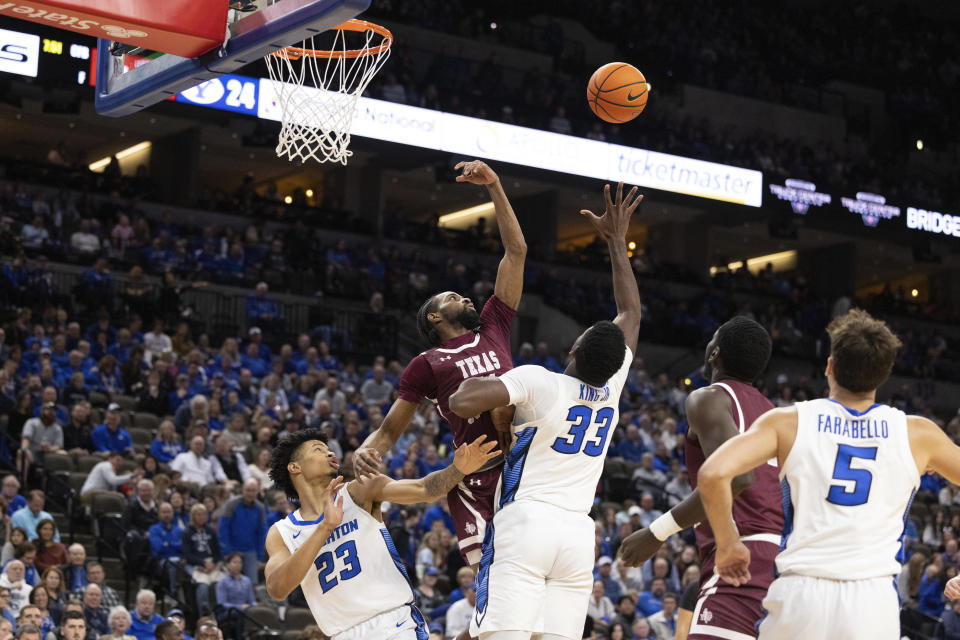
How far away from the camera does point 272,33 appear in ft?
19.8

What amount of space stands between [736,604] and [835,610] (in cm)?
80

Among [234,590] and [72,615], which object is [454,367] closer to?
[72,615]

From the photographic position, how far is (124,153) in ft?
87.7

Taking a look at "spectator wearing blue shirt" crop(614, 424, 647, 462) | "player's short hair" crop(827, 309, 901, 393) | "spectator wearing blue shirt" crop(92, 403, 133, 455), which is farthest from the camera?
"spectator wearing blue shirt" crop(614, 424, 647, 462)

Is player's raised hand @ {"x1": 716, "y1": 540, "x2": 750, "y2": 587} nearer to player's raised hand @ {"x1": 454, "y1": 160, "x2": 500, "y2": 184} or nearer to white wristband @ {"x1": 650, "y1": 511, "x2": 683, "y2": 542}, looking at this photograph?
white wristband @ {"x1": 650, "y1": 511, "x2": 683, "y2": 542}

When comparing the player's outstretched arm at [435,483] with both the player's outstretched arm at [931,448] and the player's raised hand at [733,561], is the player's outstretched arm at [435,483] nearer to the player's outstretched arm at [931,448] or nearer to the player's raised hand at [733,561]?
the player's raised hand at [733,561]

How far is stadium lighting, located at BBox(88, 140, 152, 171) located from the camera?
2620cm

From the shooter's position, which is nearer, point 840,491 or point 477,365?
point 840,491

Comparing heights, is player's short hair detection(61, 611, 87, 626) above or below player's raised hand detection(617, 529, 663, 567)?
below

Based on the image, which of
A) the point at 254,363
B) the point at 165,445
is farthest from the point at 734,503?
the point at 254,363

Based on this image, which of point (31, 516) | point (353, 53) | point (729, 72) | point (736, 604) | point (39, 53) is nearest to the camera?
point (736, 604)

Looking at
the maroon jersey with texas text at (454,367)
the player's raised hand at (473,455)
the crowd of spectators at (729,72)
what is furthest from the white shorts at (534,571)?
the crowd of spectators at (729,72)

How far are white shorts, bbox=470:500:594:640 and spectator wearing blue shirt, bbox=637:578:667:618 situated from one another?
8949mm

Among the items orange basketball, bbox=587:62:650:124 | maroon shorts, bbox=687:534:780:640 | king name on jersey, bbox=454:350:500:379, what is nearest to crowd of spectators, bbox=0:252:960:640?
king name on jersey, bbox=454:350:500:379
